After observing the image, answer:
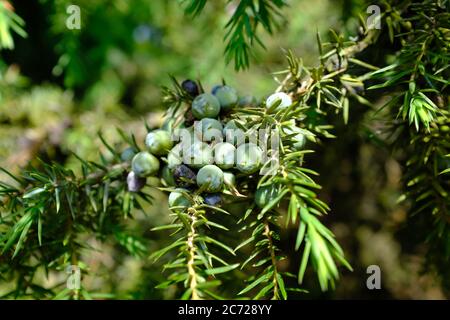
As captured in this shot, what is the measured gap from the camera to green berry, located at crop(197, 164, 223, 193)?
0.59m

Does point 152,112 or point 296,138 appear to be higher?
point 152,112

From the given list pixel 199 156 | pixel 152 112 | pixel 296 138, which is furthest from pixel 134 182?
pixel 152 112

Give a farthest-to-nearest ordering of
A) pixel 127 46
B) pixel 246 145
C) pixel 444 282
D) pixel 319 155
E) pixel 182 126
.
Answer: pixel 127 46
pixel 319 155
pixel 444 282
pixel 182 126
pixel 246 145

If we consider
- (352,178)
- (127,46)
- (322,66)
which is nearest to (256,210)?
(322,66)

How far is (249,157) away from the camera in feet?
1.94

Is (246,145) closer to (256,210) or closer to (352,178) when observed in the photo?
(256,210)

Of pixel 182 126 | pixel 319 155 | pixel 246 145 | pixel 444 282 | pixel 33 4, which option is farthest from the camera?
pixel 33 4

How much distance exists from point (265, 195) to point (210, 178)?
83 millimetres

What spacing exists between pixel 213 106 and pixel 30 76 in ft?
3.58

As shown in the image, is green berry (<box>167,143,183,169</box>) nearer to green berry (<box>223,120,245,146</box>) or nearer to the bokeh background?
green berry (<box>223,120,245,146</box>)

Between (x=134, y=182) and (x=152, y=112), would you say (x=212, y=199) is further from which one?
(x=152, y=112)

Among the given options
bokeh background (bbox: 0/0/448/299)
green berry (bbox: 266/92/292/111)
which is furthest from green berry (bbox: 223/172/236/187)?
bokeh background (bbox: 0/0/448/299)

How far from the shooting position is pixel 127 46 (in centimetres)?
159
